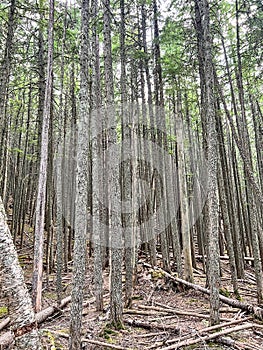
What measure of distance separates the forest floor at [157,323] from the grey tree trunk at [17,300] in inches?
94.1

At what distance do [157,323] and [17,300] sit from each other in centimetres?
392

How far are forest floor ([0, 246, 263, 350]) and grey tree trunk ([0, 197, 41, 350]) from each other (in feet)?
7.84

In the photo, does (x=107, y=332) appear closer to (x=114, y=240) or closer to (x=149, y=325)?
(x=149, y=325)

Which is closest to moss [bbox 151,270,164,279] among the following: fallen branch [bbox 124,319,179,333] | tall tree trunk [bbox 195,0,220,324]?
fallen branch [bbox 124,319,179,333]

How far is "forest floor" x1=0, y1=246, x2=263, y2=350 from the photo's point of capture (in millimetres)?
4430

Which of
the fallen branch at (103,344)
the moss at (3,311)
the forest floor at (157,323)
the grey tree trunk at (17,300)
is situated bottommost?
the moss at (3,311)

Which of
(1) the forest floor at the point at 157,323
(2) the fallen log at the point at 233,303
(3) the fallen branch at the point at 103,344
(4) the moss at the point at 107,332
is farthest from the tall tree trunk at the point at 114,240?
(2) the fallen log at the point at 233,303

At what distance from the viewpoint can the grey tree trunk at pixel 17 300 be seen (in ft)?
6.85

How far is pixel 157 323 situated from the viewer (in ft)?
17.8

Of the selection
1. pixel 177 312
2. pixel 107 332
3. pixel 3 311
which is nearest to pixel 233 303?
pixel 177 312

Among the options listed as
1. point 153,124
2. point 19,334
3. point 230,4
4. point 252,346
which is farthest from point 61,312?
point 230,4

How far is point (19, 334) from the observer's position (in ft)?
6.82

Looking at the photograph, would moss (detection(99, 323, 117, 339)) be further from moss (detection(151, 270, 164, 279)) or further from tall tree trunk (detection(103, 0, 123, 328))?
moss (detection(151, 270, 164, 279))

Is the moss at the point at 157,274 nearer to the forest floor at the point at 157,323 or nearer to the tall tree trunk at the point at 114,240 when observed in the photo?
the forest floor at the point at 157,323
